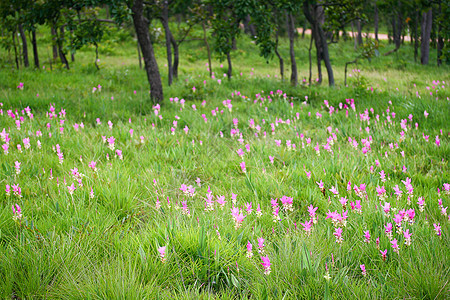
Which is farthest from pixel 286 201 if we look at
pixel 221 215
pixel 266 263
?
pixel 266 263

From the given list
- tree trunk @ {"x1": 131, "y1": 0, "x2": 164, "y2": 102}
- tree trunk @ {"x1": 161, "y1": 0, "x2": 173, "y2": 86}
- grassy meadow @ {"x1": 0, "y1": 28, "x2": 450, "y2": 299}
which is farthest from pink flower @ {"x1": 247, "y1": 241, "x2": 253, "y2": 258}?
tree trunk @ {"x1": 161, "y1": 0, "x2": 173, "y2": 86}

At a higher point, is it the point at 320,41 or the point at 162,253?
the point at 320,41

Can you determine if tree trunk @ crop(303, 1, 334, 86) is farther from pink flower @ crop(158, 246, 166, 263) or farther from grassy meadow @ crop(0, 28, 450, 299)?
pink flower @ crop(158, 246, 166, 263)

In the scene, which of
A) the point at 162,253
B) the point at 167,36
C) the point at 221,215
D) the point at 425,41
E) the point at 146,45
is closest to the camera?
the point at 162,253

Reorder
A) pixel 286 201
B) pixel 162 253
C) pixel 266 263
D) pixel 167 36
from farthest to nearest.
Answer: pixel 167 36, pixel 286 201, pixel 162 253, pixel 266 263

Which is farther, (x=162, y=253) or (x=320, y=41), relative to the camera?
(x=320, y=41)

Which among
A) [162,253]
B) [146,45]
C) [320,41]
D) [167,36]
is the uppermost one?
[167,36]

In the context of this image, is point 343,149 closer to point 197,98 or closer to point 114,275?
point 114,275

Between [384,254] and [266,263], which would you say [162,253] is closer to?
[266,263]

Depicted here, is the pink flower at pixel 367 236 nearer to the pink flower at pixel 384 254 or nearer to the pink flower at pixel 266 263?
the pink flower at pixel 384 254

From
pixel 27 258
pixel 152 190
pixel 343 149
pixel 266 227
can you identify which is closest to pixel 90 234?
pixel 27 258

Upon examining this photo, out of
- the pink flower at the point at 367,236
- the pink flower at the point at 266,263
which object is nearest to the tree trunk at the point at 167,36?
the pink flower at the point at 367,236

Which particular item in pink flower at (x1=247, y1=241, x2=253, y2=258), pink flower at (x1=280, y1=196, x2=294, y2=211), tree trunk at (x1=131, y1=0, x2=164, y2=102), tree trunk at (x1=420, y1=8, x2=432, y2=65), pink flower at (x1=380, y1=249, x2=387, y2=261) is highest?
tree trunk at (x1=420, y1=8, x2=432, y2=65)

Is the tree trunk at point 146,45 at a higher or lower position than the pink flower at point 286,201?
higher
